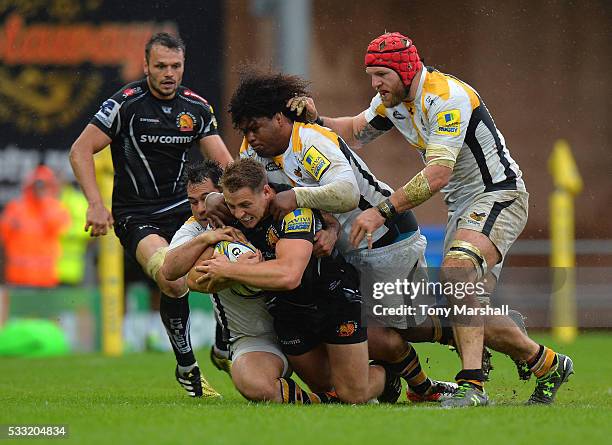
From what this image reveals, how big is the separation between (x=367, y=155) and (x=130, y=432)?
1194 cm

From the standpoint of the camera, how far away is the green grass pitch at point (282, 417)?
5.26 meters

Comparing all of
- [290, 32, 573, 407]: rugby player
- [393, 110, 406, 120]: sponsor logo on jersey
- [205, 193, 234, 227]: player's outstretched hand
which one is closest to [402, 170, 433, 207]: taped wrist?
[290, 32, 573, 407]: rugby player

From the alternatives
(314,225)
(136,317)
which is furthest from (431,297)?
(136,317)

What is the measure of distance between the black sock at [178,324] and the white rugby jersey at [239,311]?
0.77 meters

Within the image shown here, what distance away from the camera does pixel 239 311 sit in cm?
720

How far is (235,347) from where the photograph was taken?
7.23 meters

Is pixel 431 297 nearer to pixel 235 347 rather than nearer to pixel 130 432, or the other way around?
pixel 235 347

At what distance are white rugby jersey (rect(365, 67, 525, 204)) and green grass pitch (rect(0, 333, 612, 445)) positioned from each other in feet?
4.29

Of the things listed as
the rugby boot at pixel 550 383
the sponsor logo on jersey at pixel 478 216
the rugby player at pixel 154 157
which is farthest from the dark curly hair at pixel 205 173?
the rugby boot at pixel 550 383

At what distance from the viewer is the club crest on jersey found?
838cm

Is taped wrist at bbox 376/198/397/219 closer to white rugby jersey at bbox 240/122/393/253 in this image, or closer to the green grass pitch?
white rugby jersey at bbox 240/122/393/253

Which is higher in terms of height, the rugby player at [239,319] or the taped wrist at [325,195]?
the taped wrist at [325,195]

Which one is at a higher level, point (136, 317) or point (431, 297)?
point (431, 297)

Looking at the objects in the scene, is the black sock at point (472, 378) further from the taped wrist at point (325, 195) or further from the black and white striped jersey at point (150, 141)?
the black and white striped jersey at point (150, 141)
